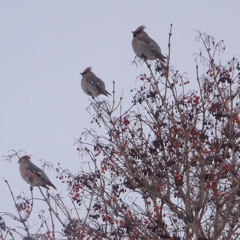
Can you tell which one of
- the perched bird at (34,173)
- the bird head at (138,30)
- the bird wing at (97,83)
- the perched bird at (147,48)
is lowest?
the perched bird at (34,173)

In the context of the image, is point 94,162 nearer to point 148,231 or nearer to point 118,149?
point 118,149

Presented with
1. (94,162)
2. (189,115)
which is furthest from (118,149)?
(189,115)

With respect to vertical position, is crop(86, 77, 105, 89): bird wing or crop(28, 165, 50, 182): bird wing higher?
crop(86, 77, 105, 89): bird wing

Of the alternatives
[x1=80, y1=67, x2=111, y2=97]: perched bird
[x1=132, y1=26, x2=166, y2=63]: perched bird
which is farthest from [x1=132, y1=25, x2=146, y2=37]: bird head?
[x1=80, y1=67, x2=111, y2=97]: perched bird

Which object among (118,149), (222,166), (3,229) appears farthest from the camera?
(118,149)

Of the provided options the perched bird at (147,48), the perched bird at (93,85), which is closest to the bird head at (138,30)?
the perched bird at (147,48)

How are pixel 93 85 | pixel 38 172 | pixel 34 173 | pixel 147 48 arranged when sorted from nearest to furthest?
pixel 34 173 < pixel 38 172 < pixel 147 48 < pixel 93 85

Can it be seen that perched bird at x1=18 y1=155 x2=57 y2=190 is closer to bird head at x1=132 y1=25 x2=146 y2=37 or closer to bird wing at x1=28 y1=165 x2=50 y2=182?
bird wing at x1=28 y1=165 x2=50 y2=182

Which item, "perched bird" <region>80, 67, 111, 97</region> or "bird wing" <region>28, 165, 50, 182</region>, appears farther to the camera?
"perched bird" <region>80, 67, 111, 97</region>

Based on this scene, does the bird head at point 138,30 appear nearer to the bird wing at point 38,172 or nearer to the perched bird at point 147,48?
the perched bird at point 147,48

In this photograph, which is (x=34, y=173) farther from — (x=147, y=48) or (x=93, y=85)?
A: (x=93, y=85)

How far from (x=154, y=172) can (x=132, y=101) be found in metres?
0.96

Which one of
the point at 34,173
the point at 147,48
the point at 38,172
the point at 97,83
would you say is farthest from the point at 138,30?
the point at 34,173

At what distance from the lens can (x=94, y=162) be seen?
7.55 metres
